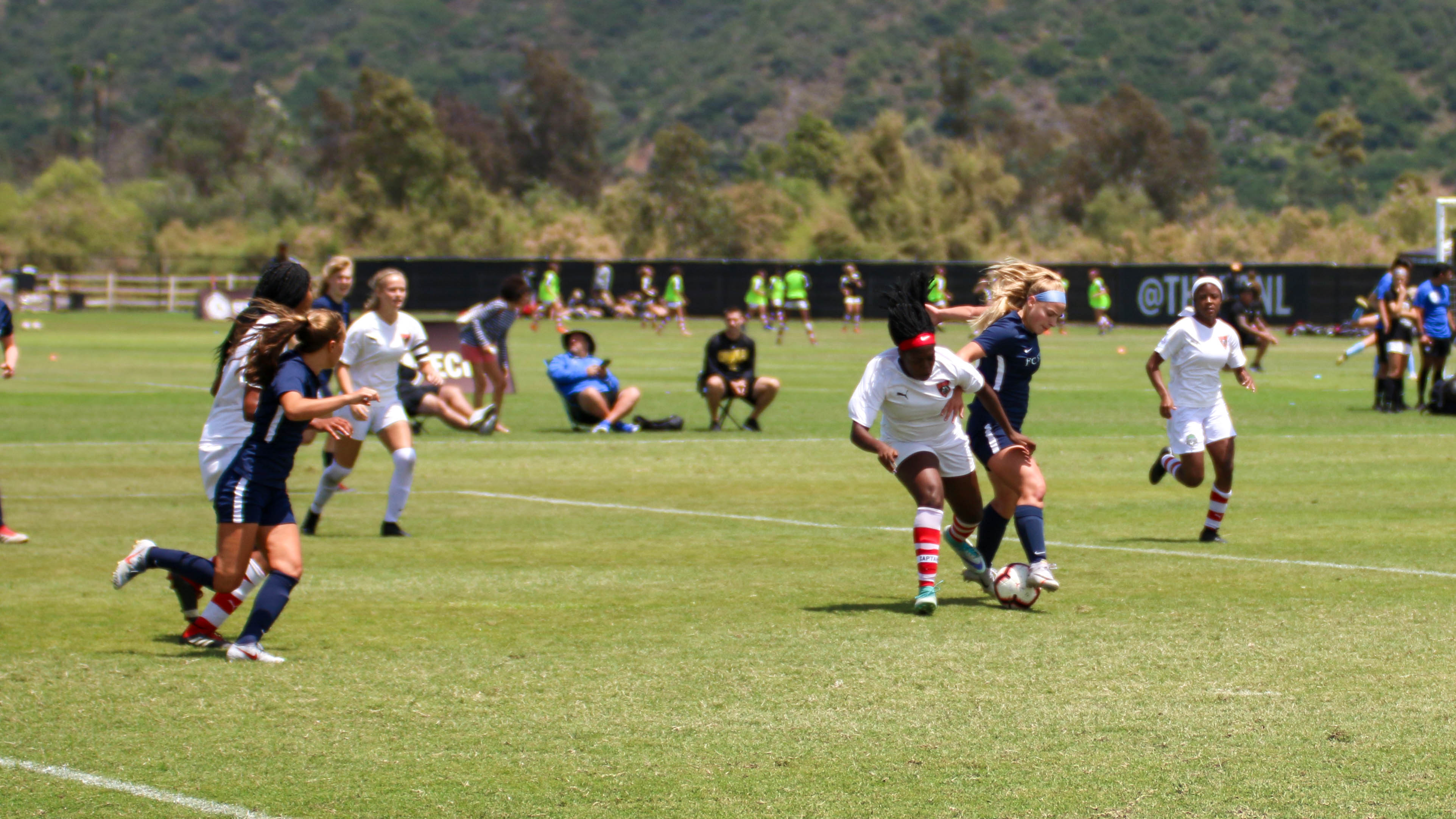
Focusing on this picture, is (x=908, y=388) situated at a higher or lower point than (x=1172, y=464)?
higher

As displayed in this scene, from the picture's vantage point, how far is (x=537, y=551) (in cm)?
1150

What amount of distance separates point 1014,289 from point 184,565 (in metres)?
A: 4.71

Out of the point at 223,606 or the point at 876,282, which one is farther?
the point at 876,282

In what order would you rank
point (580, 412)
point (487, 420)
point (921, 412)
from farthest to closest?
point (580, 412)
point (487, 420)
point (921, 412)

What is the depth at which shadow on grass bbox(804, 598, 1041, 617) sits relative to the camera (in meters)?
9.07

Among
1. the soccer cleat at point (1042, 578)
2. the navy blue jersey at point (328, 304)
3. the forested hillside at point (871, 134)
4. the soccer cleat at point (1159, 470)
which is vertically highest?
the forested hillside at point (871, 134)

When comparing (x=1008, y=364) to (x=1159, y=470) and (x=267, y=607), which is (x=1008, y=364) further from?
(x=267, y=607)

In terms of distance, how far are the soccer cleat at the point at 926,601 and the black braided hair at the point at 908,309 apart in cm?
130

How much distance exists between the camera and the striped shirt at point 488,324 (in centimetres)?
2081

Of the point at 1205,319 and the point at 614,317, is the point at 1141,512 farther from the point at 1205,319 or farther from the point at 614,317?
the point at 614,317

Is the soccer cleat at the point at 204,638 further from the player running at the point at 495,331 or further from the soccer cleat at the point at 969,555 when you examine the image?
the player running at the point at 495,331

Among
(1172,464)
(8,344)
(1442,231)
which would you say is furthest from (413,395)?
(1442,231)

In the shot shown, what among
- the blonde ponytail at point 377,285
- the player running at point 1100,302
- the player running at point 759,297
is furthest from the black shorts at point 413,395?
the player running at point 759,297

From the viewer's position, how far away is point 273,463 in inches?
309
